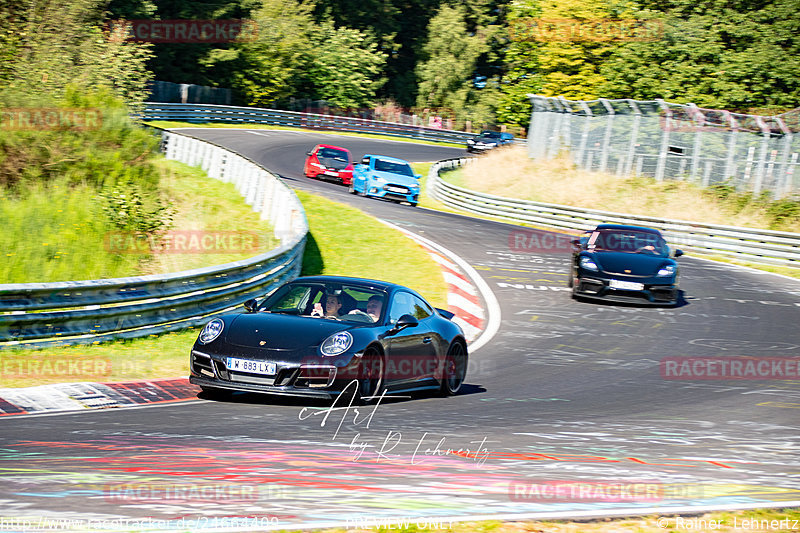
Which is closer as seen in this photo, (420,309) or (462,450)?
(462,450)

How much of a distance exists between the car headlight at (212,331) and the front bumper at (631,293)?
390 inches

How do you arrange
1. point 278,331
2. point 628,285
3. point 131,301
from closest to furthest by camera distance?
point 278,331 < point 131,301 < point 628,285

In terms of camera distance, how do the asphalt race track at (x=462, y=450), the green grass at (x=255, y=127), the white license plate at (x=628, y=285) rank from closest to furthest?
the asphalt race track at (x=462, y=450) < the white license plate at (x=628, y=285) < the green grass at (x=255, y=127)

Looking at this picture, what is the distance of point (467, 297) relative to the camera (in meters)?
17.3

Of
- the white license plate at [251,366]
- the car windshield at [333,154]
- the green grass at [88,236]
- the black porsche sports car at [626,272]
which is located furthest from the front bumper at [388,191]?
the white license plate at [251,366]

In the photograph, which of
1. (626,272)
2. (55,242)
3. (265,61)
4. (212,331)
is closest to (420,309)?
(212,331)

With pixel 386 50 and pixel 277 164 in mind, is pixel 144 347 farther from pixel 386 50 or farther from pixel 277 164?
pixel 386 50

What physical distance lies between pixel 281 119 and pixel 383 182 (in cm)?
2904

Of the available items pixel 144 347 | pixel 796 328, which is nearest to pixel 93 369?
pixel 144 347

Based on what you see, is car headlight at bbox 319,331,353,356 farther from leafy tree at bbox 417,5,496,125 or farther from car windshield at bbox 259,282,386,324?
leafy tree at bbox 417,5,496,125

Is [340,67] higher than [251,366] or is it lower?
higher

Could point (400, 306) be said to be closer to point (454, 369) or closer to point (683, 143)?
point (454, 369)

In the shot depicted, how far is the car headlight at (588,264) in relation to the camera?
57.0 feet

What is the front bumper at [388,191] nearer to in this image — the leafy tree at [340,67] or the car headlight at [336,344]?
the car headlight at [336,344]
